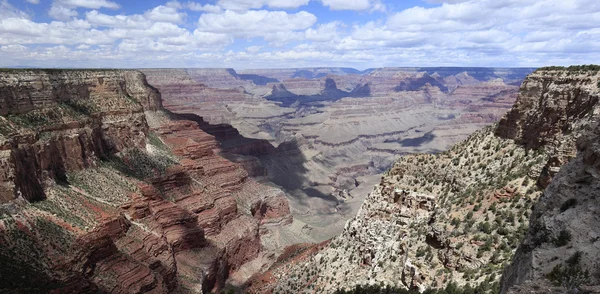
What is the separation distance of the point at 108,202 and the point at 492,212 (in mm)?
36669

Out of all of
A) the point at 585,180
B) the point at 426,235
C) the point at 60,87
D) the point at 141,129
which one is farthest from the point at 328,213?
the point at 585,180

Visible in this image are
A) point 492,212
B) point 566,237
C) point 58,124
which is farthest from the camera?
point 58,124

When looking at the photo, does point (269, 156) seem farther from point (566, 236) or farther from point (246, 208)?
point (566, 236)

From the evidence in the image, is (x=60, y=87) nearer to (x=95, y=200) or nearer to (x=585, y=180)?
(x=95, y=200)

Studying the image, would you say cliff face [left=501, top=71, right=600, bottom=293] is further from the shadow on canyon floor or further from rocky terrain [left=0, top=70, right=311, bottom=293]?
the shadow on canyon floor

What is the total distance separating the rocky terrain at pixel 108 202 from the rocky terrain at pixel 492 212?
45.2ft

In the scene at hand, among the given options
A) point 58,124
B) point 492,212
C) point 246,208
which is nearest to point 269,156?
point 246,208

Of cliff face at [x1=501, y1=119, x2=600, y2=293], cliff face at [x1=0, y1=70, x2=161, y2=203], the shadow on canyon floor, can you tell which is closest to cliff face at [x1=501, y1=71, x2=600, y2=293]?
cliff face at [x1=501, y1=119, x2=600, y2=293]

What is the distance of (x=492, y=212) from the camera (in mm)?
20531

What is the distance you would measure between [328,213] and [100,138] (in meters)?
63.2

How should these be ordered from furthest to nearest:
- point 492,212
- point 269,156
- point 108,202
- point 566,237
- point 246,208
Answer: point 269,156 < point 246,208 < point 108,202 < point 492,212 < point 566,237

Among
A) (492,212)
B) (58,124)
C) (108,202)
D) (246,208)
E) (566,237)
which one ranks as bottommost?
(246,208)

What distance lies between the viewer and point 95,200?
40.2 m

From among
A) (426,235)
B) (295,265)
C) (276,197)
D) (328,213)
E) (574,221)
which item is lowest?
(328,213)
